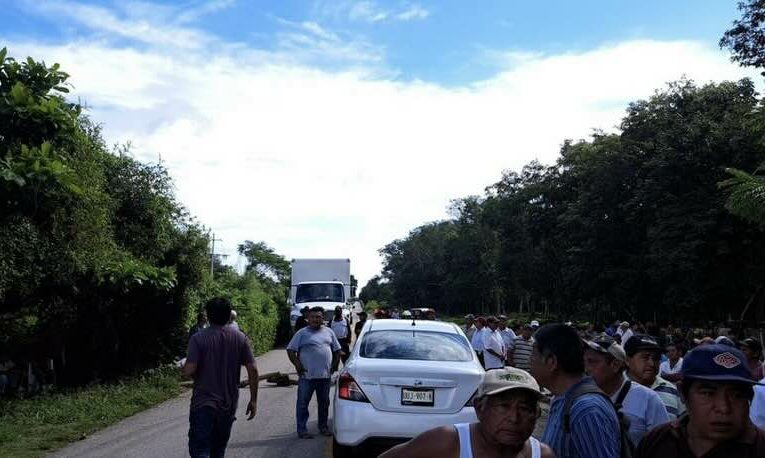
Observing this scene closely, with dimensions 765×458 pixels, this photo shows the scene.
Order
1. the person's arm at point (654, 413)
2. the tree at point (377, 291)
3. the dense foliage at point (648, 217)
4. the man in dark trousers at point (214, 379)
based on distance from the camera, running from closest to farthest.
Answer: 1. the person's arm at point (654, 413)
2. the man in dark trousers at point (214, 379)
3. the dense foliage at point (648, 217)
4. the tree at point (377, 291)

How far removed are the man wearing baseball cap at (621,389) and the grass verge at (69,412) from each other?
7.28 meters

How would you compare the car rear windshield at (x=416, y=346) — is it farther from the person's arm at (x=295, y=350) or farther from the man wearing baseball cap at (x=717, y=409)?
the man wearing baseball cap at (x=717, y=409)

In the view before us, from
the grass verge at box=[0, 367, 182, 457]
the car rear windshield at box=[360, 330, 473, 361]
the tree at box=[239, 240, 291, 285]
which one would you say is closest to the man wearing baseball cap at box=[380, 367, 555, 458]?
the car rear windshield at box=[360, 330, 473, 361]

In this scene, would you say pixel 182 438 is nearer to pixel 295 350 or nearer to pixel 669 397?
pixel 295 350

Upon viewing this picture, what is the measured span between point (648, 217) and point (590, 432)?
→ 111ft

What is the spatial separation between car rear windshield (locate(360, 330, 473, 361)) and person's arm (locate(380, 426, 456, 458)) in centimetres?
580

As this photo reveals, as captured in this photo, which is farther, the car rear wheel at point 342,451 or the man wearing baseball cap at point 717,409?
the car rear wheel at point 342,451

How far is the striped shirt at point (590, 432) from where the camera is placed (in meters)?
3.17

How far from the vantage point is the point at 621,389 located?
15.0 feet

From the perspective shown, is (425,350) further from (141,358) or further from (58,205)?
(141,358)

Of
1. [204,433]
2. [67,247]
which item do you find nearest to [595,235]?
[67,247]

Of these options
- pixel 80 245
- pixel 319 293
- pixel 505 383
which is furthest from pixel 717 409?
pixel 319 293

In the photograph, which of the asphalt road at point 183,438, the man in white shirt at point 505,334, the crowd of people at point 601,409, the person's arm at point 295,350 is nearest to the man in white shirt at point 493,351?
the man in white shirt at point 505,334

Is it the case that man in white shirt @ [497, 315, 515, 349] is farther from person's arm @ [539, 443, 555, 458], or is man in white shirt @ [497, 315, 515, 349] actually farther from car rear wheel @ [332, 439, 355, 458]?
person's arm @ [539, 443, 555, 458]
